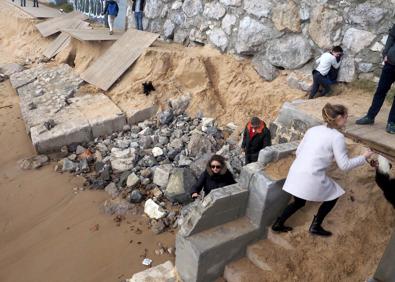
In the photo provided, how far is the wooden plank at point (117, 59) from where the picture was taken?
28.3 feet

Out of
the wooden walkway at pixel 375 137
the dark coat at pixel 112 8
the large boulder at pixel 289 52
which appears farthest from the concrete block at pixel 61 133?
the wooden walkway at pixel 375 137

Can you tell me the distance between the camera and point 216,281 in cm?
381

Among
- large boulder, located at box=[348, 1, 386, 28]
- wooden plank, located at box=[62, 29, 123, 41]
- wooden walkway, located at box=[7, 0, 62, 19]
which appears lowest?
wooden walkway, located at box=[7, 0, 62, 19]

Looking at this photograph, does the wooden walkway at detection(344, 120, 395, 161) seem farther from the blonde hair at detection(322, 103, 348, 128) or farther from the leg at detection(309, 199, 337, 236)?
the blonde hair at detection(322, 103, 348, 128)

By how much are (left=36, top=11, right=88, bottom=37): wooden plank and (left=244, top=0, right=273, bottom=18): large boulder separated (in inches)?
282

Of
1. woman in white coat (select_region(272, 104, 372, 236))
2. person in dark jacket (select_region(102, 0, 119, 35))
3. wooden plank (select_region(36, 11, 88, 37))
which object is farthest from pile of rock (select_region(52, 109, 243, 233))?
wooden plank (select_region(36, 11, 88, 37))

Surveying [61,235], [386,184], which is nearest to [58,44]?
[61,235]

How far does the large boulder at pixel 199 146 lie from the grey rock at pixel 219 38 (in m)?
2.35

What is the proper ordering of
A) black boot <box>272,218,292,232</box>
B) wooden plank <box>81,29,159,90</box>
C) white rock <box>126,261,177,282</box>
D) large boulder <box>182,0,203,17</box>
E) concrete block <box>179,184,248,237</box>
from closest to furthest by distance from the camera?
concrete block <box>179,184,248,237</box>
black boot <box>272,218,292,232</box>
white rock <box>126,261,177,282</box>
large boulder <box>182,0,203,17</box>
wooden plank <box>81,29,159,90</box>

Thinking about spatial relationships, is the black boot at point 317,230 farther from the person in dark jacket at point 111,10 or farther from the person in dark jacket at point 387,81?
the person in dark jacket at point 111,10

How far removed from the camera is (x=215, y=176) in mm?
4438

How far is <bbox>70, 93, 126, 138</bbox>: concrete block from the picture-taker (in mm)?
7547

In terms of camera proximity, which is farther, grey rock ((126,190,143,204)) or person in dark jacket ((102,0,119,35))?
person in dark jacket ((102,0,119,35))

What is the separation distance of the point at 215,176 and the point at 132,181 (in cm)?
215
